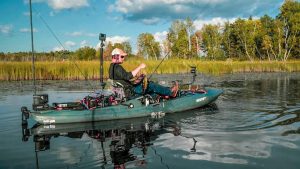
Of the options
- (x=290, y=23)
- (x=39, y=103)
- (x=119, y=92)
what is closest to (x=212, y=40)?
(x=290, y=23)

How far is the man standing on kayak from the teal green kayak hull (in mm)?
375

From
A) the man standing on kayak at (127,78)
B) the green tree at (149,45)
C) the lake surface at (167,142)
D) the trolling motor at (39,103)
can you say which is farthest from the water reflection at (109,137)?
the green tree at (149,45)

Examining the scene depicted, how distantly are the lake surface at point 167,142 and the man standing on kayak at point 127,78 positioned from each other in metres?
0.87

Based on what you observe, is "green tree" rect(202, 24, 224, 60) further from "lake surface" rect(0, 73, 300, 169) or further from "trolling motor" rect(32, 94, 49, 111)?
"trolling motor" rect(32, 94, 49, 111)

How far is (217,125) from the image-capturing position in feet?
28.2

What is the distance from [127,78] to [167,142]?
2646mm

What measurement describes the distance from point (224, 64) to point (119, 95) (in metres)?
24.2

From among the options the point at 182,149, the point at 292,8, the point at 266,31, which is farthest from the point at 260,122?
the point at 266,31

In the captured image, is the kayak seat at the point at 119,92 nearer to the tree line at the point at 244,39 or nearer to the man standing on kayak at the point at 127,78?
the man standing on kayak at the point at 127,78

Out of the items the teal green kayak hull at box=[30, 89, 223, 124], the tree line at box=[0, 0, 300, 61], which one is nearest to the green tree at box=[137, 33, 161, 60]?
the tree line at box=[0, 0, 300, 61]

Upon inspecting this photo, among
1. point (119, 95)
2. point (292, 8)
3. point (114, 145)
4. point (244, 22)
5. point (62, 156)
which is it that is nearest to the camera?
point (62, 156)

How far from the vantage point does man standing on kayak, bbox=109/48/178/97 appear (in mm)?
9266

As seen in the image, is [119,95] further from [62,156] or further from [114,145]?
[62,156]

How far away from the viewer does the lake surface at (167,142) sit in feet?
19.3
